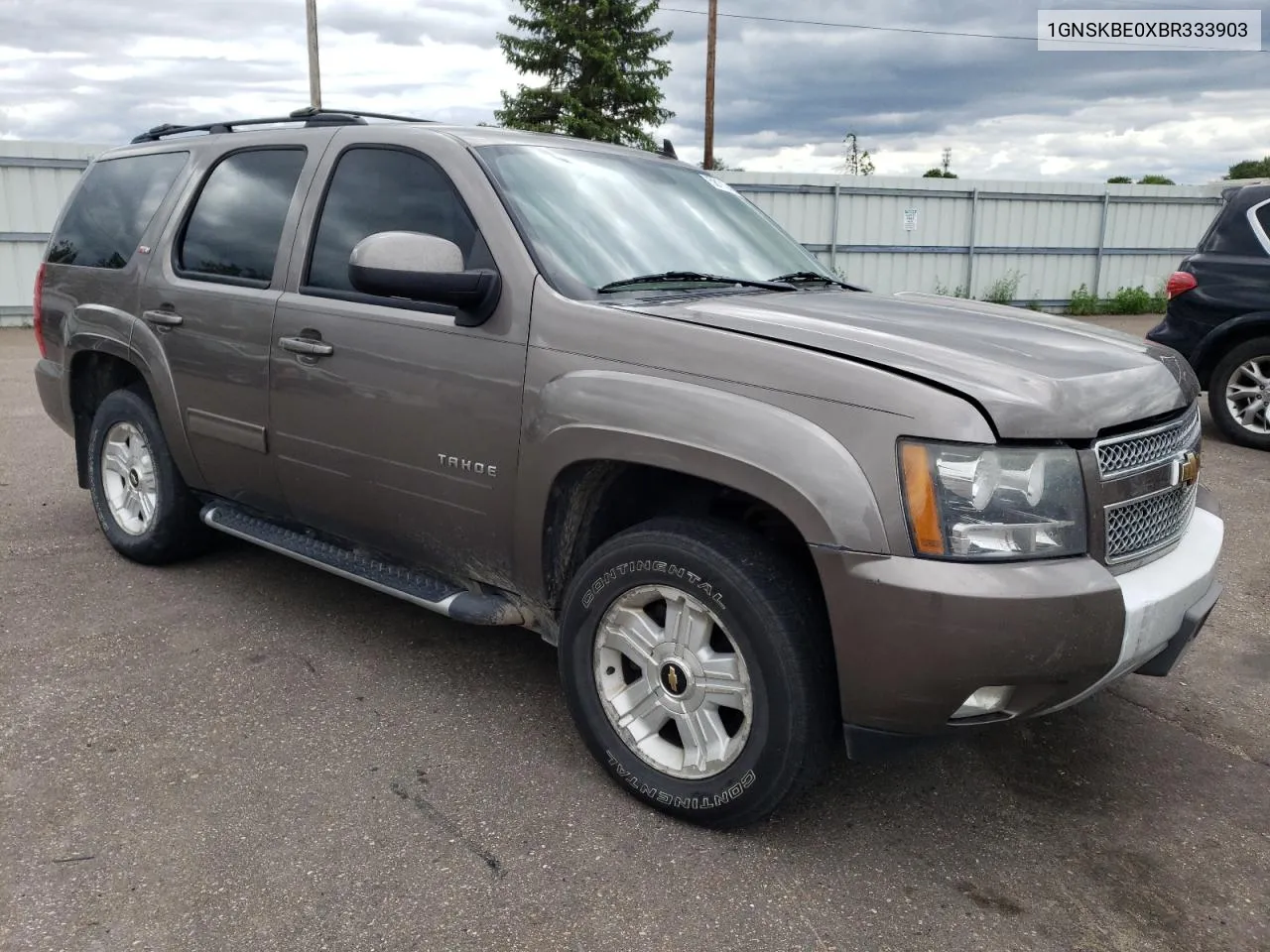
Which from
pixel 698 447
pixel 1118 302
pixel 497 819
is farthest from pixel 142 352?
pixel 1118 302

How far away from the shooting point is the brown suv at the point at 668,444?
2420 mm

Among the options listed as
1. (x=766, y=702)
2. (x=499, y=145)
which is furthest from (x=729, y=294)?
(x=766, y=702)

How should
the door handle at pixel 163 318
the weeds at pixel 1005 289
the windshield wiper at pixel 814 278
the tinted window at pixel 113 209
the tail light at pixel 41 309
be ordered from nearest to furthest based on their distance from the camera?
the windshield wiper at pixel 814 278 < the door handle at pixel 163 318 < the tinted window at pixel 113 209 < the tail light at pixel 41 309 < the weeds at pixel 1005 289

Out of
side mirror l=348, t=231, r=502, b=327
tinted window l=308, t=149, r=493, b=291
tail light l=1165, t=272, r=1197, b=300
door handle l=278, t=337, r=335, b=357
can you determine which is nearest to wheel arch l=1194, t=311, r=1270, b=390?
tail light l=1165, t=272, r=1197, b=300

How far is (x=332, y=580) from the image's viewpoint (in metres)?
4.78

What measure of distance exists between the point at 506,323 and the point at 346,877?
5.08 ft

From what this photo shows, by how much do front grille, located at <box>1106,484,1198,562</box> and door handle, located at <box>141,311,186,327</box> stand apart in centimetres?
346

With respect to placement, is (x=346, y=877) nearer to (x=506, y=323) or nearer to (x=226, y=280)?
(x=506, y=323)

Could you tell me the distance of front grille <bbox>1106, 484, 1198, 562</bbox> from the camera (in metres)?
2.58

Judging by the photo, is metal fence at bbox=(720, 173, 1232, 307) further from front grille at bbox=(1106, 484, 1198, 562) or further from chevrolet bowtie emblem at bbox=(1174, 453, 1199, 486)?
front grille at bbox=(1106, 484, 1198, 562)

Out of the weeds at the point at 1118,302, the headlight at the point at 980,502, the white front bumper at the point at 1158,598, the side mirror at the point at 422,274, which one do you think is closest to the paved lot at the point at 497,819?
the white front bumper at the point at 1158,598

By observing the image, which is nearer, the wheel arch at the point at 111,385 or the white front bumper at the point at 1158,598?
the white front bumper at the point at 1158,598

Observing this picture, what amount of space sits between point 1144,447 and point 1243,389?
5880 millimetres

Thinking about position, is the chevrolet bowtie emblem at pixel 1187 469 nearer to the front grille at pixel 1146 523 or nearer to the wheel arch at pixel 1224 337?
the front grille at pixel 1146 523
